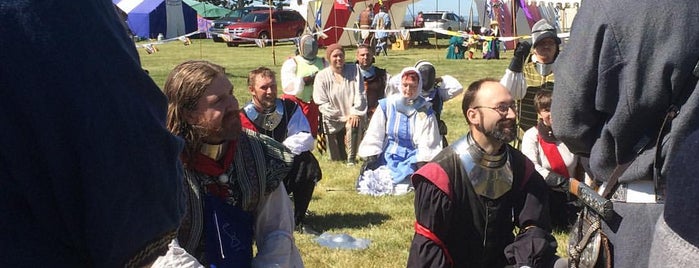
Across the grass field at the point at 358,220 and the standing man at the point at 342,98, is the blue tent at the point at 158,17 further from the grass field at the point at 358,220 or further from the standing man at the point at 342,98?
the grass field at the point at 358,220

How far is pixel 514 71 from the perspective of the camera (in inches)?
240

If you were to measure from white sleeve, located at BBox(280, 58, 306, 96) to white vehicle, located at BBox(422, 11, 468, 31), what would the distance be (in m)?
24.4

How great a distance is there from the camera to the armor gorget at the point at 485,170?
343 centimetres

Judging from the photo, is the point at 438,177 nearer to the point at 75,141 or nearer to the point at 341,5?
the point at 75,141

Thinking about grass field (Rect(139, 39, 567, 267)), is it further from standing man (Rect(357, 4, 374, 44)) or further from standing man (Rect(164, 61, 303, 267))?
standing man (Rect(357, 4, 374, 44))

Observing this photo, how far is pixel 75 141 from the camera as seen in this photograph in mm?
1109

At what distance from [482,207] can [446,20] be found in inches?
1207

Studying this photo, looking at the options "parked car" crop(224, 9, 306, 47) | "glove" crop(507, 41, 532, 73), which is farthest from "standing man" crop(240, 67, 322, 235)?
"parked car" crop(224, 9, 306, 47)

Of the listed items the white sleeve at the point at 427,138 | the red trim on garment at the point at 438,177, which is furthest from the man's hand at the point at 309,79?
the red trim on garment at the point at 438,177

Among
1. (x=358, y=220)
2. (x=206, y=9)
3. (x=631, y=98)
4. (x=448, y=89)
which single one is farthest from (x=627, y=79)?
(x=206, y=9)

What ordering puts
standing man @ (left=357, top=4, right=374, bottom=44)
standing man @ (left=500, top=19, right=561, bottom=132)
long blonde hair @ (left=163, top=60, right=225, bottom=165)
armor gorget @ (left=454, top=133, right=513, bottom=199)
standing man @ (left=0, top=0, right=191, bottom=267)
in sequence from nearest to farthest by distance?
standing man @ (left=0, top=0, right=191, bottom=267), long blonde hair @ (left=163, top=60, right=225, bottom=165), armor gorget @ (left=454, top=133, right=513, bottom=199), standing man @ (left=500, top=19, right=561, bottom=132), standing man @ (left=357, top=4, right=374, bottom=44)

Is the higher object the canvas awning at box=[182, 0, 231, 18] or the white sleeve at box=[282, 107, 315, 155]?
the canvas awning at box=[182, 0, 231, 18]

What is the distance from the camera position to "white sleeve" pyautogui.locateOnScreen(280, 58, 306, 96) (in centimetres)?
851

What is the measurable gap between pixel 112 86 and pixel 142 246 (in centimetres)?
27
